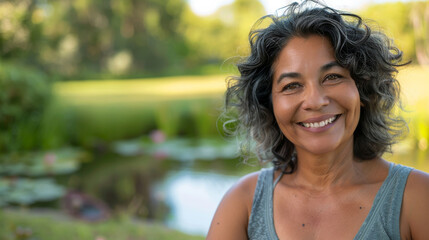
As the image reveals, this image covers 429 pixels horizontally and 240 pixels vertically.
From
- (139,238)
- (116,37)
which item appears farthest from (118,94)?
(139,238)

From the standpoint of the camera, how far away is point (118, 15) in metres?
6.95

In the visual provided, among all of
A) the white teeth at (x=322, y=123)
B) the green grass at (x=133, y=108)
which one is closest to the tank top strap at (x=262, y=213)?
the white teeth at (x=322, y=123)

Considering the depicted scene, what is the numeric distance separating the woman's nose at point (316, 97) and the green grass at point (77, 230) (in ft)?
6.91

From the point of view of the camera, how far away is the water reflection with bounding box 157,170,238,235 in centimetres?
375

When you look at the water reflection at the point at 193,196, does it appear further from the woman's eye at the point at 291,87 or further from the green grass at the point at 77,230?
the woman's eye at the point at 291,87

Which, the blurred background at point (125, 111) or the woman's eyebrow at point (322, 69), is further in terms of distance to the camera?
the blurred background at point (125, 111)

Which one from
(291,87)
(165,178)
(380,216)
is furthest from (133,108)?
(380,216)

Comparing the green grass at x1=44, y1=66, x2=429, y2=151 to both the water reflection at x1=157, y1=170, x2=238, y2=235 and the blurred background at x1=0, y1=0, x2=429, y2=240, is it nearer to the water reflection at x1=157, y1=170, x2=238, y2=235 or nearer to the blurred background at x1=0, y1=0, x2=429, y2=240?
the blurred background at x1=0, y1=0, x2=429, y2=240

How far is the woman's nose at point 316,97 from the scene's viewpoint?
111 centimetres

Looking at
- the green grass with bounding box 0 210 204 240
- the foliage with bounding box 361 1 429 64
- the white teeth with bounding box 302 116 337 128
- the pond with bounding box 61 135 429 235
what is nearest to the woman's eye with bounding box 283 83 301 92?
the white teeth with bounding box 302 116 337 128

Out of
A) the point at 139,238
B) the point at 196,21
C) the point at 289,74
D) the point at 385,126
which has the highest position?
the point at 196,21

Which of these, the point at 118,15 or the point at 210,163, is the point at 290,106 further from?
the point at 118,15

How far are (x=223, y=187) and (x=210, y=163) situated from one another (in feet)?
2.37

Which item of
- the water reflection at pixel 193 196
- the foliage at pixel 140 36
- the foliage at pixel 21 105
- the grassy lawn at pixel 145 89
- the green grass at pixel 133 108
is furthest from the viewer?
the grassy lawn at pixel 145 89
